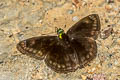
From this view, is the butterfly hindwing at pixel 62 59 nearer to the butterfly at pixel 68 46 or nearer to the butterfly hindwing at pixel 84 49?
the butterfly at pixel 68 46

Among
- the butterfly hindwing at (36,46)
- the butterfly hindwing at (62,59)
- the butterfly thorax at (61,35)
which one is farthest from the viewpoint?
the butterfly thorax at (61,35)

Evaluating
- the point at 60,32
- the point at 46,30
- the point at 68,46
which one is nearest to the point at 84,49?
the point at 68,46

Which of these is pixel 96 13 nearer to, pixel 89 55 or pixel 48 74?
pixel 89 55

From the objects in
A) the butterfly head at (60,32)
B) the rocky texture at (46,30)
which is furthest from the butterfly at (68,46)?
the rocky texture at (46,30)

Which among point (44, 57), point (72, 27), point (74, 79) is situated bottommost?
point (74, 79)

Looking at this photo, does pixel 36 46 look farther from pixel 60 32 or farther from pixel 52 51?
pixel 60 32

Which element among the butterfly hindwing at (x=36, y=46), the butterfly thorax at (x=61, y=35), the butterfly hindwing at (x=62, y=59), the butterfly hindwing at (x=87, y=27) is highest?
the butterfly hindwing at (x=87, y=27)

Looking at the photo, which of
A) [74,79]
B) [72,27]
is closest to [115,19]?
[72,27]
